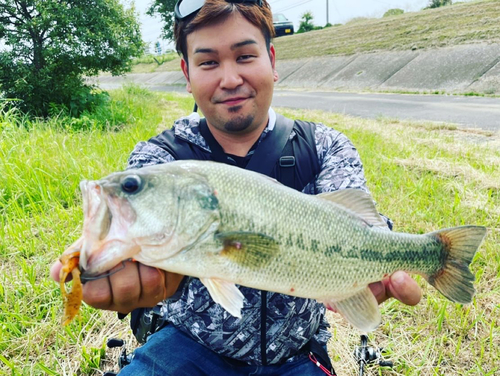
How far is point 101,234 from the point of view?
1521 millimetres

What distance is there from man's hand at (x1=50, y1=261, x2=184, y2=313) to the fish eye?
330 millimetres

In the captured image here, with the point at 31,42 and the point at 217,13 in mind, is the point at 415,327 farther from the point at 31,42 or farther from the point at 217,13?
the point at 31,42

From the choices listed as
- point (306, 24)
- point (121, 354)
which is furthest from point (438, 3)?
point (121, 354)

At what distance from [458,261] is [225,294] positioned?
1.21m

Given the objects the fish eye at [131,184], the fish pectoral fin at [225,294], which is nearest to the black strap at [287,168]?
the fish pectoral fin at [225,294]

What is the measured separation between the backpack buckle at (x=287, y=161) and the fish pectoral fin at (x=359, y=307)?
0.91 m

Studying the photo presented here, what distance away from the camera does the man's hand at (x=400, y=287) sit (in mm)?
1923

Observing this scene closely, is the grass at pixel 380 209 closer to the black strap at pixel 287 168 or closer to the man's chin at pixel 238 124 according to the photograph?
the black strap at pixel 287 168

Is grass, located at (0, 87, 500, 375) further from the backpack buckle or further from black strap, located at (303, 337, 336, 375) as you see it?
the backpack buckle

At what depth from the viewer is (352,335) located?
3033 mm

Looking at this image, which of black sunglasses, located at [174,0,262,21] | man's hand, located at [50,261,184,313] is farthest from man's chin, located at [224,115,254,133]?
man's hand, located at [50,261,184,313]

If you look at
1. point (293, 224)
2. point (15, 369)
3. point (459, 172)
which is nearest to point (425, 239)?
point (293, 224)

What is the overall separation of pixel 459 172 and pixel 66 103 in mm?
10338

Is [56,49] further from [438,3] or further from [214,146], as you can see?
[438,3]
